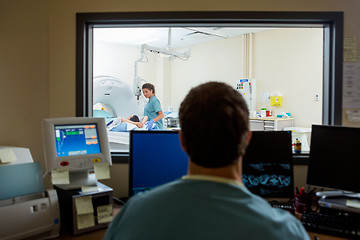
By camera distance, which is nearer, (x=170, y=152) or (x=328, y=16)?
(x=170, y=152)

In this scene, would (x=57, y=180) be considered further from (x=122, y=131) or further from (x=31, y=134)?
(x=122, y=131)

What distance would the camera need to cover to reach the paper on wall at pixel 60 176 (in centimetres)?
129

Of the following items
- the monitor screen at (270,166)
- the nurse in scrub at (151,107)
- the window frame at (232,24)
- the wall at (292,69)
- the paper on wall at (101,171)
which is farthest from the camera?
the wall at (292,69)

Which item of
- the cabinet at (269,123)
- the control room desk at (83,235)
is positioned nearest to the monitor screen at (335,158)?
the control room desk at (83,235)

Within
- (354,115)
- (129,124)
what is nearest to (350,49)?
(354,115)

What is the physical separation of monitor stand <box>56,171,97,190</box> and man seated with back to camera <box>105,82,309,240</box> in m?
0.75

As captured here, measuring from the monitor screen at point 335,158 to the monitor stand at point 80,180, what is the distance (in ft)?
3.77

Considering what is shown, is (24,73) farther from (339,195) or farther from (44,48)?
(339,195)

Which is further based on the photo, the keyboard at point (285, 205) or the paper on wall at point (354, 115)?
the paper on wall at point (354, 115)

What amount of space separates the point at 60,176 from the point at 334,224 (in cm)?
126

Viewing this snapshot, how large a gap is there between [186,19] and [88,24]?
2.11ft

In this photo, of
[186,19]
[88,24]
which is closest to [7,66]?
[88,24]

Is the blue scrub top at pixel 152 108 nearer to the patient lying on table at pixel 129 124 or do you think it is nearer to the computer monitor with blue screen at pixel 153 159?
the patient lying on table at pixel 129 124

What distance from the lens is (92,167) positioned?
1396 millimetres
